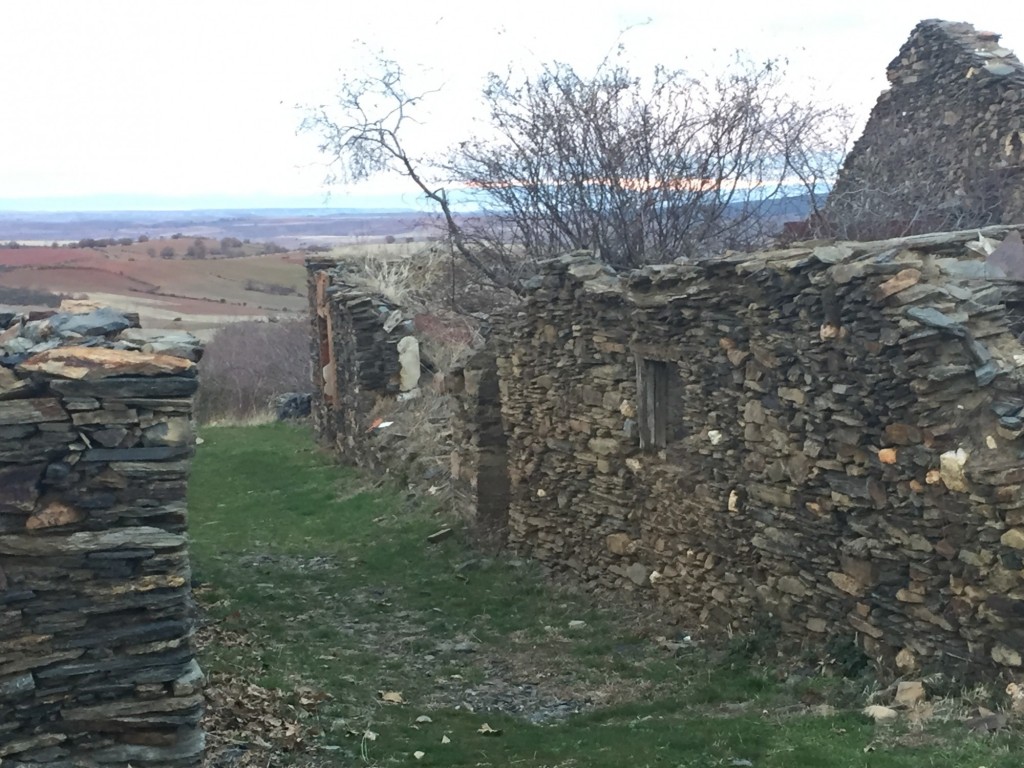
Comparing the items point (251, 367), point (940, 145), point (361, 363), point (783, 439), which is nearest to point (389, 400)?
point (361, 363)

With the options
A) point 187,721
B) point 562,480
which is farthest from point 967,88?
point 187,721

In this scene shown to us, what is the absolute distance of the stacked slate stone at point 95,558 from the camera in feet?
17.6

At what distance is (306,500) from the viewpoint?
16.8m

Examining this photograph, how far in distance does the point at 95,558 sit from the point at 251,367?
3000 centimetres

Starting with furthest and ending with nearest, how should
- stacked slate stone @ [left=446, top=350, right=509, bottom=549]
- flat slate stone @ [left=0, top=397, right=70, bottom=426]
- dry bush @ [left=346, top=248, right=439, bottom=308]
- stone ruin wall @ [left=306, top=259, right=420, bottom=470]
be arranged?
dry bush @ [left=346, top=248, right=439, bottom=308] < stone ruin wall @ [left=306, top=259, right=420, bottom=470] < stacked slate stone @ [left=446, top=350, right=509, bottom=549] < flat slate stone @ [left=0, top=397, right=70, bottom=426]

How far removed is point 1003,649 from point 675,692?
92.7 inches

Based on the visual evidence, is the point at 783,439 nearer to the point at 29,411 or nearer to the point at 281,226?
the point at 29,411

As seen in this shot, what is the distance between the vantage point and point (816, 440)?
7711 millimetres

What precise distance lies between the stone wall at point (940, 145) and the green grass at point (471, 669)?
264 inches

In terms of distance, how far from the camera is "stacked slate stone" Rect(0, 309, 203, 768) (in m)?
5.38

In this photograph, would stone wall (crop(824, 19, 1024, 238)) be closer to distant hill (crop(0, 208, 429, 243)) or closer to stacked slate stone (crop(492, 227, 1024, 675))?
stacked slate stone (crop(492, 227, 1024, 675))

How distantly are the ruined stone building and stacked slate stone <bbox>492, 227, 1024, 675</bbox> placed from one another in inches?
0.7

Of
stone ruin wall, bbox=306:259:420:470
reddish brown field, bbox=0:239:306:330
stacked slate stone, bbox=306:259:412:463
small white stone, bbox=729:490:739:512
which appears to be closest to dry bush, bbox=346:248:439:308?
stacked slate stone, bbox=306:259:412:463

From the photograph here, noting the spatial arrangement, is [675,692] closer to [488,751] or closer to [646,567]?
[488,751]
